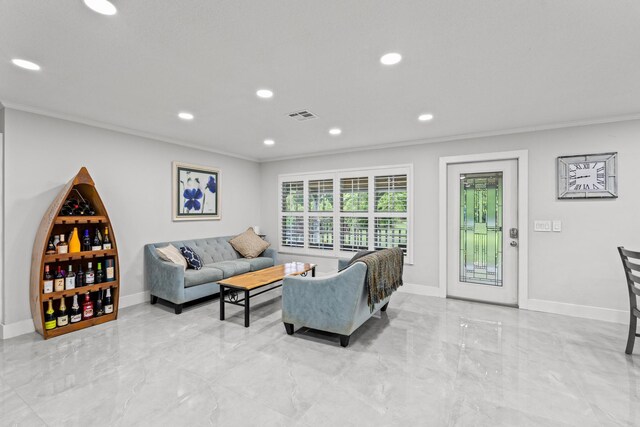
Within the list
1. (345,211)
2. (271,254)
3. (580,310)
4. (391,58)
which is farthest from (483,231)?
(271,254)

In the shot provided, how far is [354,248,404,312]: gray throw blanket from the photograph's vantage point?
2.82m

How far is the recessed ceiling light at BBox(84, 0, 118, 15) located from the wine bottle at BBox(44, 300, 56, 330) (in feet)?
9.79

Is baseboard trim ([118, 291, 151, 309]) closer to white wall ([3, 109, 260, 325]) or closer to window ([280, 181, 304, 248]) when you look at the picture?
white wall ([3, 109, 260, 325])

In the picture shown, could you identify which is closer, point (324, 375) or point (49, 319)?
point (324, 375)

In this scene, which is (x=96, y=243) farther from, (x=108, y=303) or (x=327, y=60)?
(x=327, y=60)

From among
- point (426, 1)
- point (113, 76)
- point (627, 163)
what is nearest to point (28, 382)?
point (113, 76)

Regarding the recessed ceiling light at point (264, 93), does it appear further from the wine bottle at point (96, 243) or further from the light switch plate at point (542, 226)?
the light switch plate at point (542, 226)

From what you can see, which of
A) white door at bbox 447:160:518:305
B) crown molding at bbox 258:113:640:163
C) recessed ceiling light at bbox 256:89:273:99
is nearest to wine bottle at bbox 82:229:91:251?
recessed ceiling light at bbox 256:89:273:99

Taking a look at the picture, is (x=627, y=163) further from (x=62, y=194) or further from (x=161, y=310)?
(x=62, y=194)

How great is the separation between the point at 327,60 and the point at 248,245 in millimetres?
3814

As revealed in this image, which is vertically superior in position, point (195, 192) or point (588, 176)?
point (588, 176)

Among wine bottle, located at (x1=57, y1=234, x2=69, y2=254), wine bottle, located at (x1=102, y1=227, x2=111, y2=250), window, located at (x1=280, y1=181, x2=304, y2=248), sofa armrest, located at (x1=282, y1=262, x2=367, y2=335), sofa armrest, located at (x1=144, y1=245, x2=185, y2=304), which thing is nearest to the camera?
sofa armrest, located at (x1=282, y1=262, x2=367, y2=335)

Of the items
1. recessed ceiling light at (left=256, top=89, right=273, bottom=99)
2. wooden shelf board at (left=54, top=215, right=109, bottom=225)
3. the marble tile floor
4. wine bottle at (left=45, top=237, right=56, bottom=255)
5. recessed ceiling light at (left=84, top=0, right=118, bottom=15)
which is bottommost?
the marble tile floor

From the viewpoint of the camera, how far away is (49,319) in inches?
123
